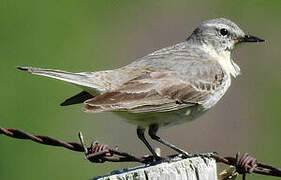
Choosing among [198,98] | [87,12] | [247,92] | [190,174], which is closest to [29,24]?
[87,12]

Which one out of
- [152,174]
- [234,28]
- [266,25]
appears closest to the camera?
[152,174]

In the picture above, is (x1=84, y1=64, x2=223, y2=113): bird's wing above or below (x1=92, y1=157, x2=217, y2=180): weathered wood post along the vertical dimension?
above

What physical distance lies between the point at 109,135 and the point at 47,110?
1148 mm

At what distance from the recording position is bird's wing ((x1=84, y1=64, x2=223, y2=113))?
8727 millimetres

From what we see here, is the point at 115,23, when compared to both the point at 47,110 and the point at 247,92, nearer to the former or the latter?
the point at 247,92

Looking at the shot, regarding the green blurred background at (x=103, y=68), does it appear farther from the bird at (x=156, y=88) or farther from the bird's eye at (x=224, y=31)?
the bird at (x=156, y=88)

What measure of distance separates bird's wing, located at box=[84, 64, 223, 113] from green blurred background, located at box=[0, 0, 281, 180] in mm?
3128

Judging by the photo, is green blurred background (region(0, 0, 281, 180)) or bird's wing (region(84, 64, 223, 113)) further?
green blurred background (region(0, 0, 281, 180))

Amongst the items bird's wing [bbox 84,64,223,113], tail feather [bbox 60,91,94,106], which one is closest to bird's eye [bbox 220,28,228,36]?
bird's wing [bbox 84,64,223,113]

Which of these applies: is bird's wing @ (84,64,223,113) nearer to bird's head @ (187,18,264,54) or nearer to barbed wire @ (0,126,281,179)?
barbed wire @ (0,126,281,179)

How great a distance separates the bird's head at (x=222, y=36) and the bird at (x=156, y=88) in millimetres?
304

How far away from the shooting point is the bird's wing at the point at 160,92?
28.6 feet

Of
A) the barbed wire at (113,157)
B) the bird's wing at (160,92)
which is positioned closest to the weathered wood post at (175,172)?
the barbed wire at (113,157)

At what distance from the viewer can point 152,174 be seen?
7.02 m
